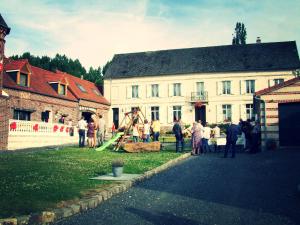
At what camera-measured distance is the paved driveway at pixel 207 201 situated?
5629 millimetres

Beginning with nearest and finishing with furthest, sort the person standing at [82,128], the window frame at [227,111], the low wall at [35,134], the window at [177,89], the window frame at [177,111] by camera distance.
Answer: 1. the low wall at [35,134]
2. the person standing at [82,128]
3. the window frame at [227,111]
4. the window frame at [177,111]
5. the window at [177,89]

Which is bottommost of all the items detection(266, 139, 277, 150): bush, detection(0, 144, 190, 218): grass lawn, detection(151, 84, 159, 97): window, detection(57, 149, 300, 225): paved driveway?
detection(57, 149, 300, 225): paved driveway

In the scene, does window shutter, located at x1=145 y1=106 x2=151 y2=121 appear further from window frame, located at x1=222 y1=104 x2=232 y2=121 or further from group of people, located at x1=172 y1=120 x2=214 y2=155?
group of people, located at x1=172 y1=120 x2=214 y2=155

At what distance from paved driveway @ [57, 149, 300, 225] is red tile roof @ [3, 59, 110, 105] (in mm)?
20474

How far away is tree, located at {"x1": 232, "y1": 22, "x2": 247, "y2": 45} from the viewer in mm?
54250

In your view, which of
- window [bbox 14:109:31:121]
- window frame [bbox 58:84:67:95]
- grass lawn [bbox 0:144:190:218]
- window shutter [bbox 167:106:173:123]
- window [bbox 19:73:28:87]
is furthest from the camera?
window shutter [bbox 167:106:173:123]

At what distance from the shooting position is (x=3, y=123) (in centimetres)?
1864

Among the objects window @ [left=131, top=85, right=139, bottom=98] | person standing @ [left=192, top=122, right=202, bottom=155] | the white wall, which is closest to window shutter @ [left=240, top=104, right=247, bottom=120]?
the white wall

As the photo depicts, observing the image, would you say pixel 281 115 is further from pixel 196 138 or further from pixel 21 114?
pixel 21 114

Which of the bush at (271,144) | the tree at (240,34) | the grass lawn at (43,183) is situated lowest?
the grass lawn at (43,183)

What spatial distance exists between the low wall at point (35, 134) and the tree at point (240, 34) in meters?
37.2

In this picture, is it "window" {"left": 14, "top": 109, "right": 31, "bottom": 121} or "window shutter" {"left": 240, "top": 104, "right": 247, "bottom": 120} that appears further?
"window shutter" {"left": 240, "top": 104, "right": 247, "bottom": 120}

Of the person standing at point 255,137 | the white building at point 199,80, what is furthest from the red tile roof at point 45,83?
the person standing at point 255,137

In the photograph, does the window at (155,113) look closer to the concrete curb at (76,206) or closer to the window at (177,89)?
the window at (177,89)
